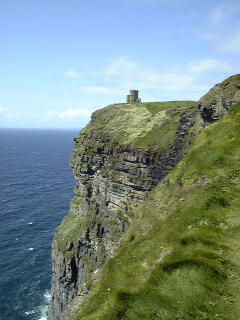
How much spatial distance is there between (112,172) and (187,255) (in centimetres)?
2990

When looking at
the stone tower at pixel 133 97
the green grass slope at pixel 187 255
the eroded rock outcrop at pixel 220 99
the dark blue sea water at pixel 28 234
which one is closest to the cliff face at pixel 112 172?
the eroded rock outcrop at pixel 220 99

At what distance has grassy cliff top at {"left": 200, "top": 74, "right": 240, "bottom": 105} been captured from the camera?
28.9 metres

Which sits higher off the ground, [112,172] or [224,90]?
[224,90]

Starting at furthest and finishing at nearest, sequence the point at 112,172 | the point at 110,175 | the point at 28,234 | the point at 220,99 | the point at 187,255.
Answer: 1. the point at 28,234
2. the point at 110,175
3. the point at 112,172
4. the point at 220,99
5. the point at 187,255

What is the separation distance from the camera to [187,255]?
13.1 meters

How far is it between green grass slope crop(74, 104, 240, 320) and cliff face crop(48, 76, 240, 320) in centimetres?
1403

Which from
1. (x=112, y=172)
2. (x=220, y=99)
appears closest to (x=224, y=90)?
(x=220, y=99)

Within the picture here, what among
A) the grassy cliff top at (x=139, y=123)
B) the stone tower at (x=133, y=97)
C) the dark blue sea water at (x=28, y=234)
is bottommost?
the dark blue sea water at (x=28, y=234)

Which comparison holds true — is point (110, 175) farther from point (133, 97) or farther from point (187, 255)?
point (187, 255)

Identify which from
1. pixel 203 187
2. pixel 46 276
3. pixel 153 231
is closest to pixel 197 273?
pixel 153 231

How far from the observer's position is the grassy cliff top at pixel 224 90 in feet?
94.8

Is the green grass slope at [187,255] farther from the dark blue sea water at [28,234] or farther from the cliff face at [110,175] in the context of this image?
the dark blue sea water at [28,234]

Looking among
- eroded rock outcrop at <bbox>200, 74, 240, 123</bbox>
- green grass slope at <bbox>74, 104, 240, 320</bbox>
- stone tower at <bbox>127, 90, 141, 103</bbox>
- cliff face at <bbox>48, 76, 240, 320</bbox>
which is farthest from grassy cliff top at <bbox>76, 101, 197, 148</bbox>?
green grass slope at <bbox>74, 104, 240, 320</bbox>

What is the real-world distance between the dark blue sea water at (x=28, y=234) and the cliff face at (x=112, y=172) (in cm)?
908
